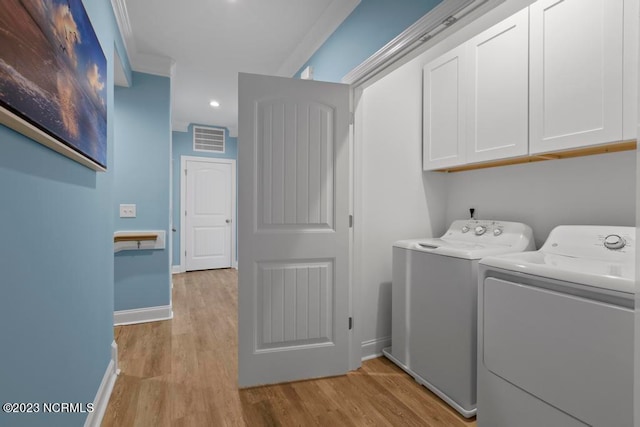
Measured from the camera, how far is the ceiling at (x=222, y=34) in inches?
94.9

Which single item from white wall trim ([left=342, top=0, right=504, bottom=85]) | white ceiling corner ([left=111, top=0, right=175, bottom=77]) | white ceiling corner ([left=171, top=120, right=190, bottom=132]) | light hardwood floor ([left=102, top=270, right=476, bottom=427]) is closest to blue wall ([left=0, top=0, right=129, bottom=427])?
light hardwood floor ([left=102, top=270, right=476, bottom=427])

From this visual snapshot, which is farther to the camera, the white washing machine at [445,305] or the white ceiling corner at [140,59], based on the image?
the white ceiling corner at [140,59]

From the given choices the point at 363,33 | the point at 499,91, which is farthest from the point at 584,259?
the point at 363,33

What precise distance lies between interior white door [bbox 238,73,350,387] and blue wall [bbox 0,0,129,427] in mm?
767

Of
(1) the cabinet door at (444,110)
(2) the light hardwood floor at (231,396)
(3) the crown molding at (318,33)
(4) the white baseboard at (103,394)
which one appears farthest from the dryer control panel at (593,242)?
(4) the white baseboard at (103,394)

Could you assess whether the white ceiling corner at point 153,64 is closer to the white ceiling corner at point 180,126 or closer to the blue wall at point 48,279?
the blue wall at point 48,279

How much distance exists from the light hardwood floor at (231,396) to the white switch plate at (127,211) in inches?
46.5

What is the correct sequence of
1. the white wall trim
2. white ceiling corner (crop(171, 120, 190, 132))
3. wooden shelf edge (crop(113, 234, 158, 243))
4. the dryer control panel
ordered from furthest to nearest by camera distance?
white ceiling corner (crop(171, 120, 190, 132)) → wooden shelf edge (crop(113, 234, 158, 243)) → the dryer control panel → the white wall trim

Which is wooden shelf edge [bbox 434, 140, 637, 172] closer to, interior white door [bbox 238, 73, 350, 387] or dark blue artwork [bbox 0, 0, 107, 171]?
interior white door [bbox 238, 73, 350, 387]

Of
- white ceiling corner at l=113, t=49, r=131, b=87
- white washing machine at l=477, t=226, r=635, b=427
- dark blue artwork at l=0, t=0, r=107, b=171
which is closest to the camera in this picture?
dark blue artwork at l=0, t=0, r=107, b=171

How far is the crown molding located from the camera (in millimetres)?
2322

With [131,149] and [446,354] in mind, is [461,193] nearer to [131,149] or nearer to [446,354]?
[446,354]

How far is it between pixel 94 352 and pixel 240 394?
0.84 metres

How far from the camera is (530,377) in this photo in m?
1.36
